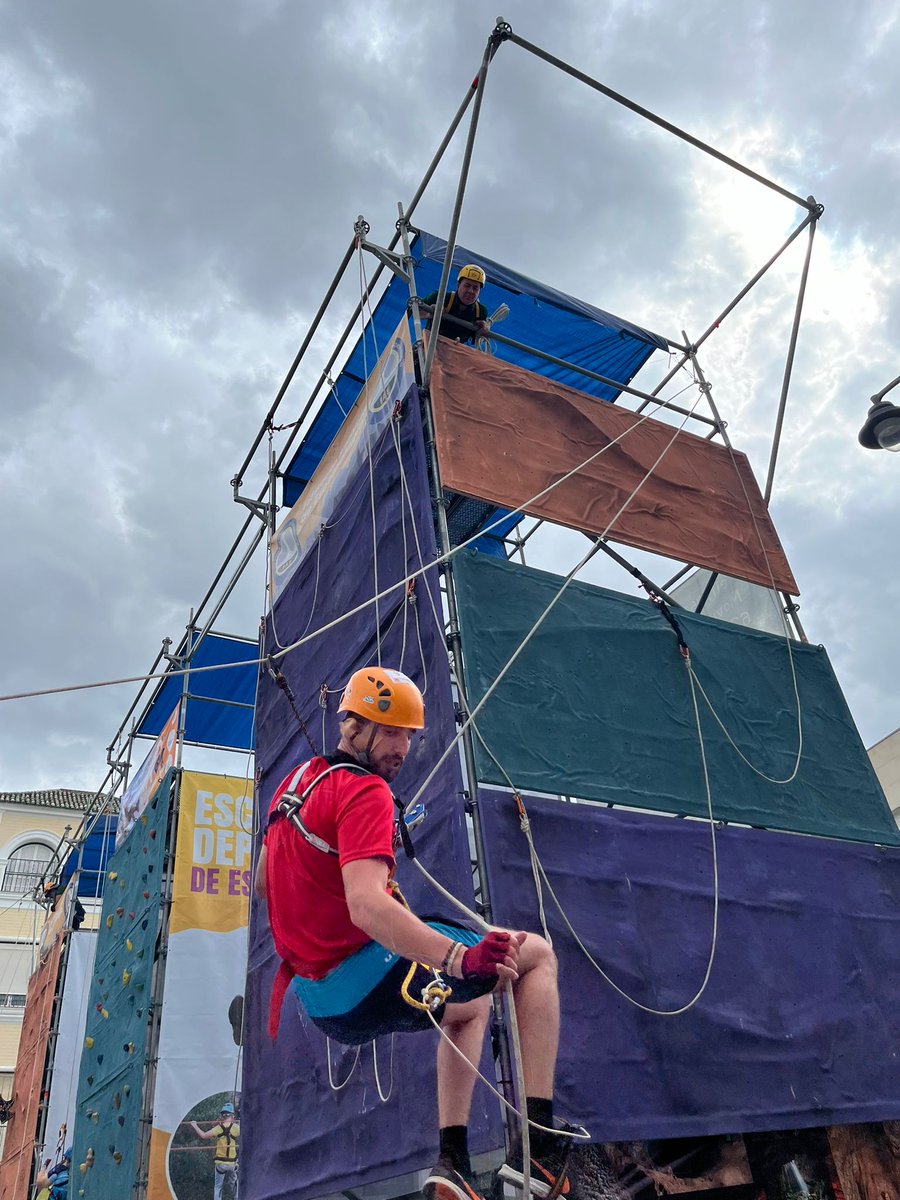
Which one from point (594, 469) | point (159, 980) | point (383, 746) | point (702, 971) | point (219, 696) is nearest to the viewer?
point (383, 746)

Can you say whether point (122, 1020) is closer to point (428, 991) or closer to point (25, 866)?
point (428, 991)

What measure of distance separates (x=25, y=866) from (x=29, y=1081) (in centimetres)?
2220

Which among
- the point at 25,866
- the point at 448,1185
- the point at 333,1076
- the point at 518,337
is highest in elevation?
the point at 25,866

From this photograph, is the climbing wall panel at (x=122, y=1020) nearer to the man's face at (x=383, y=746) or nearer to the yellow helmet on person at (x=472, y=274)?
the yellow helmet on person at (x=472, y=274)

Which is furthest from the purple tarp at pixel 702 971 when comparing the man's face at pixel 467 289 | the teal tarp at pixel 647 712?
the man's face at pixel 467 289

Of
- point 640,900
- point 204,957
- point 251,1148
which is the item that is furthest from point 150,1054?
point 640,900

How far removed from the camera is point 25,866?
124ft

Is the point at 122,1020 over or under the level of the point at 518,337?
under

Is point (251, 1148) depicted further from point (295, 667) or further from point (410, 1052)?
point (295, 667)

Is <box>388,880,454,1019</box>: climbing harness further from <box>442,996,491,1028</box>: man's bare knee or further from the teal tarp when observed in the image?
the teal tarp

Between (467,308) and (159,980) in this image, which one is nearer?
(467,308)

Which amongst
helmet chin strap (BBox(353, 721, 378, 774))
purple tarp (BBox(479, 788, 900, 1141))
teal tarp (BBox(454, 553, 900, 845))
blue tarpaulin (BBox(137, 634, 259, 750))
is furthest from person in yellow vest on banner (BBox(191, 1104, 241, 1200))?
helmet chin strap (BBox(353, 721, 378, 774))

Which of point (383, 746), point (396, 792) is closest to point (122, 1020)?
point (396, 792)

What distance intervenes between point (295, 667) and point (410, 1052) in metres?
3.81
